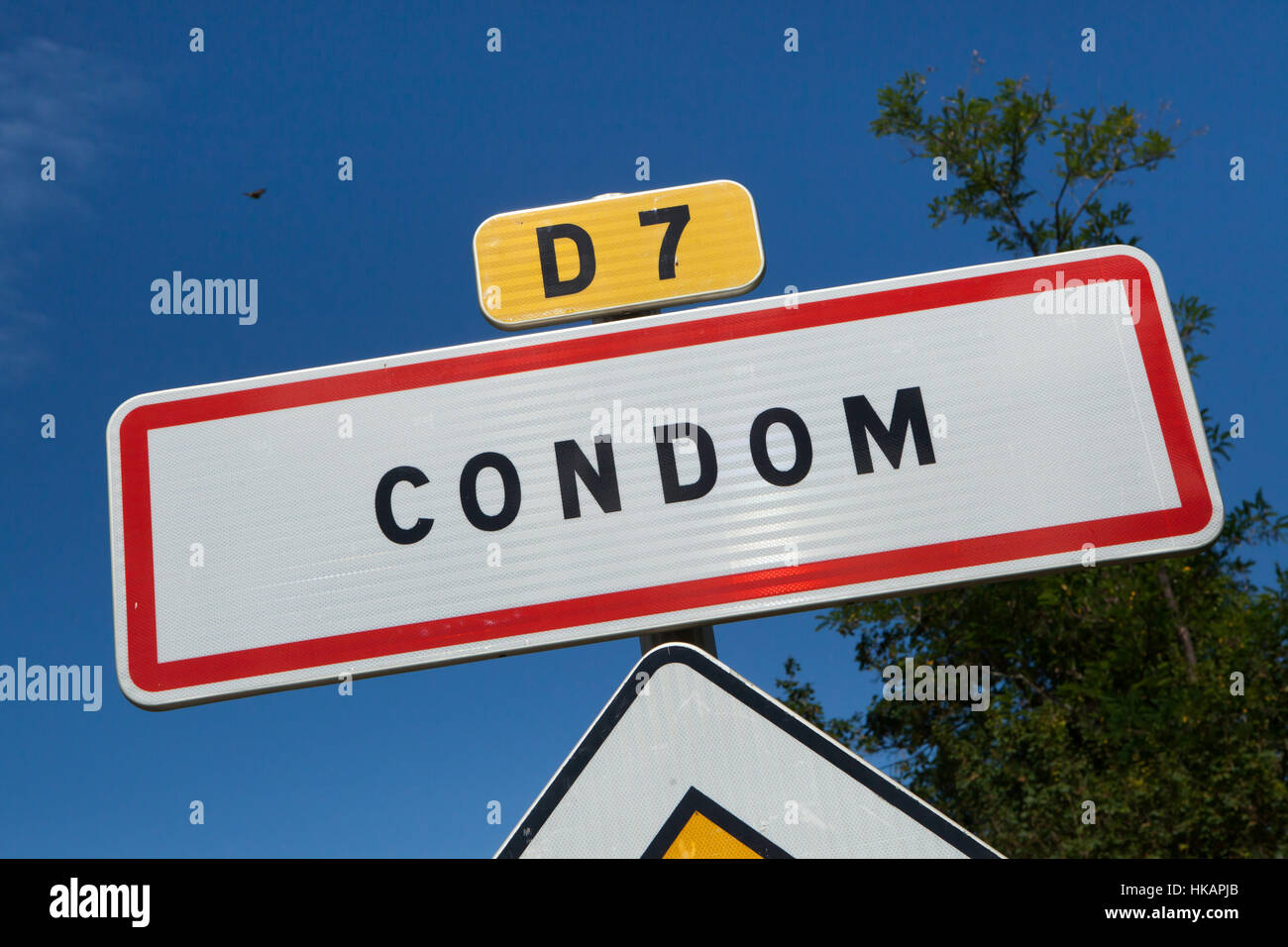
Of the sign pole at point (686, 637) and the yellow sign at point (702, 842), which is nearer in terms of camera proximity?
the yellow sign at point (702, 842)

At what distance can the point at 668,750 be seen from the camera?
1356 mm

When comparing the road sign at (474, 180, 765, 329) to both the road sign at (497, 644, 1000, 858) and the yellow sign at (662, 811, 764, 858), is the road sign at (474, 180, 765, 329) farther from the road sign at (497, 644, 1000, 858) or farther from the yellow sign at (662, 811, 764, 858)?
the yellow sign at (662, 811, 764, 858)

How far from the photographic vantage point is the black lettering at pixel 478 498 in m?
1.62

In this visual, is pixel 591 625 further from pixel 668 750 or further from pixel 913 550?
pixel 913 550

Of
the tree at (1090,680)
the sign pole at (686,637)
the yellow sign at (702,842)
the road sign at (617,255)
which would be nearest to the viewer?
the yellow sign at (702,842)

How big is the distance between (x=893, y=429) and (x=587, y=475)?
0.50 meters

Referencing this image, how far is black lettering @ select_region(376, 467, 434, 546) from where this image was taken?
1630 millimetres

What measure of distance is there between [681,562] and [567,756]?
0.35m

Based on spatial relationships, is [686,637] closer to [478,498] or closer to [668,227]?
[478,498]

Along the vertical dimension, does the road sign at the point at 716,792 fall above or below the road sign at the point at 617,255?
below

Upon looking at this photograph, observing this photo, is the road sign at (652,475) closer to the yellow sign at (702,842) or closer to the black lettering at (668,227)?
the black lettering at (668,227)

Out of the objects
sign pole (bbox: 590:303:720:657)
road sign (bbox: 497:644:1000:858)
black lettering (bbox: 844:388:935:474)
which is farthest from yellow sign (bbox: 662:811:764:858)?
black lettering (bbox: 844:388:935:474)

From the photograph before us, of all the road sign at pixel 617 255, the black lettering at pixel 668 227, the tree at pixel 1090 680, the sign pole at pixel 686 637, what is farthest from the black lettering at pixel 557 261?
the tree at pixel 1090 680

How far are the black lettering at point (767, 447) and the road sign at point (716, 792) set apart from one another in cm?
36
